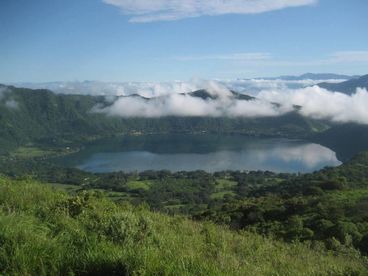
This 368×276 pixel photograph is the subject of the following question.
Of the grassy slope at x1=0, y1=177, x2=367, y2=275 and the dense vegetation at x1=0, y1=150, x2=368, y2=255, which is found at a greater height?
the grassy slope at x1=0, y1=177, x2=367, y2=275

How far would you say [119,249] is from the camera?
4.75 metres

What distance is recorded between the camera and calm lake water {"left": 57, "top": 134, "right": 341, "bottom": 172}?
449 feet

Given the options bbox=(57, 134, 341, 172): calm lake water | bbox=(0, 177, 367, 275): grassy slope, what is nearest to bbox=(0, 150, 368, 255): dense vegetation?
bbox=(0, 177, 367, 275): grassy slope

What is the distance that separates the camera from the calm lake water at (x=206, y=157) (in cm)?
13688

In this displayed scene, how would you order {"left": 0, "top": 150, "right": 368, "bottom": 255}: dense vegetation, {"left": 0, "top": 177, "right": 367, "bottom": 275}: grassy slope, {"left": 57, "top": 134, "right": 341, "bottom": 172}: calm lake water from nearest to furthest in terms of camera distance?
{"left": 0, "top": 177, "right": 367, "bottom": 275}: grassy slope, {"left": 0, "top": 150, "right": 368, "bottom": 255}: dense vegetation, {"left": 57, "top": 134, "right": 341, "bottom": 172}: calm lake water

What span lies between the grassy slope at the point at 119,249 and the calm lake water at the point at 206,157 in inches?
4908

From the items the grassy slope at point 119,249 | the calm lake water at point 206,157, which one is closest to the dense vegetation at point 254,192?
the grassy slope at point 119,249

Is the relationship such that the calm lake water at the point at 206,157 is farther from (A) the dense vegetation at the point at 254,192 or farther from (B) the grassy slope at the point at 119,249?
(B) the grassy slope at the point at 119,249

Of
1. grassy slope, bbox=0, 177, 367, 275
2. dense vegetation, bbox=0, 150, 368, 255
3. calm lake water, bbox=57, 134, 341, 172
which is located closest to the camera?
grassy slope, bbox=0, 177, 367, 275

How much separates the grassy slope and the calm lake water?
125m

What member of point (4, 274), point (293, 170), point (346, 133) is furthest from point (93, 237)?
point (346, 133)

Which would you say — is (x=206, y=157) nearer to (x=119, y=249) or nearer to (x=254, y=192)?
(x=254, y=192)

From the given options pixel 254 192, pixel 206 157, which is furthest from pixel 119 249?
pixel 206 157

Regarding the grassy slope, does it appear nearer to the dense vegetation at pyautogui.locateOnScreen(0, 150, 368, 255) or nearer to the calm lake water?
the dense vegetation at pyautogui.locateOnScreen(0, 150, 368, 255)
